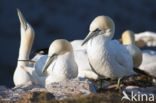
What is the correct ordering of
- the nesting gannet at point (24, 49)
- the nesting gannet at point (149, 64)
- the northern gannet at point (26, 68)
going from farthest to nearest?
the nesting gannet at point (149, 64) → the nesting gannet at point (24, 49) → the northern gannet at point (26, 68)

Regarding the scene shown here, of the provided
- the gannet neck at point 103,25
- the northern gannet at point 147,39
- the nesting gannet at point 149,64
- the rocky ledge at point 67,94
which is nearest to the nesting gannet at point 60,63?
the gannet neck at point 103,25

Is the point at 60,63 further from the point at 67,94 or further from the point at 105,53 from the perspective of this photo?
the point at 67,94

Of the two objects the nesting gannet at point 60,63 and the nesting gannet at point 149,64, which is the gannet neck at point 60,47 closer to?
the nesting gannet at point 60,63

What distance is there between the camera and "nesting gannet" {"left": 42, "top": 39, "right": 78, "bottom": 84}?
514 centimetres

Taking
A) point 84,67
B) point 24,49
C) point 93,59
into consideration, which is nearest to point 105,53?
point 93,59

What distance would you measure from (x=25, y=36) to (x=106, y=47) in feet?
6.56

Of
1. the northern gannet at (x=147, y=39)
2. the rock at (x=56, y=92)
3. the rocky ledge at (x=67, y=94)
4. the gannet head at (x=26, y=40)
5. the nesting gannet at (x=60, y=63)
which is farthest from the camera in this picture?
the northern gannet at (x=147, y=39)

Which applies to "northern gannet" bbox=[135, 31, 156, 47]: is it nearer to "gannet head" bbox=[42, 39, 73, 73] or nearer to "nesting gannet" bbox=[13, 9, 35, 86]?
"nesting gannet" bbox=[13, 9, 35, 86]

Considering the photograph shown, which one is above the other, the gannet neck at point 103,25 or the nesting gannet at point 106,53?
the gannet neck at point 103,25

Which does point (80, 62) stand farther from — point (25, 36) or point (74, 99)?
point (74, 99)

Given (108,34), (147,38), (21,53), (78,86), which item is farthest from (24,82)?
(147,38)

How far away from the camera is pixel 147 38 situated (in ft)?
29.7

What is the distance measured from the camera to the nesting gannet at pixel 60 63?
202 inches

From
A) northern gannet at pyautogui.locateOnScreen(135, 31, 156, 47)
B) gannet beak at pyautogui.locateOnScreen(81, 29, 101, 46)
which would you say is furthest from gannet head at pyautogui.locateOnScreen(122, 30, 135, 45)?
gannet beak at pyautogui.locateOnScreen(81, 29, 101, 46)
